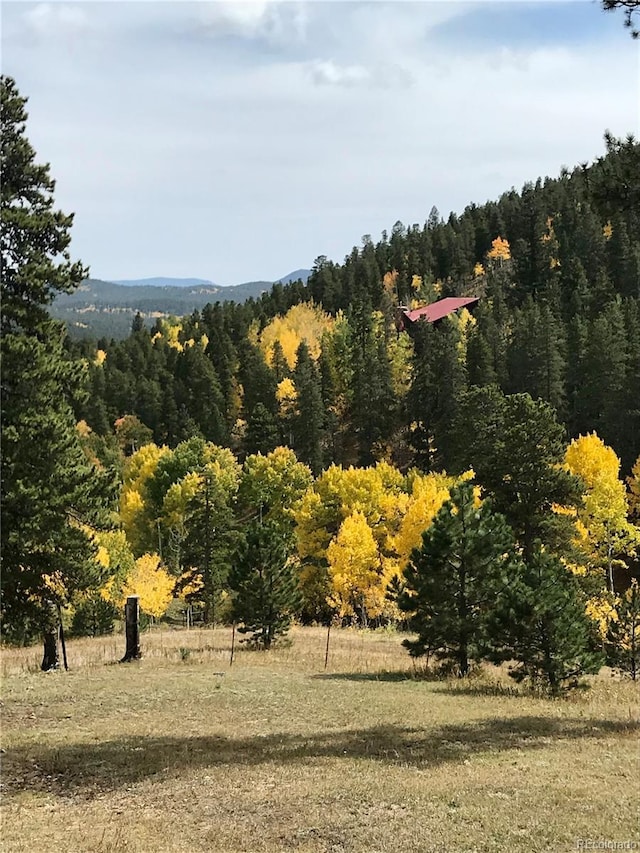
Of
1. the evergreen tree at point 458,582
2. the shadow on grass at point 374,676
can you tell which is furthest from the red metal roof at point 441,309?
the shadow on grass at point 374,676

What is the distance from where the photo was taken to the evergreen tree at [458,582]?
78.0 ft

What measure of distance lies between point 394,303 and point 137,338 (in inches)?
1976

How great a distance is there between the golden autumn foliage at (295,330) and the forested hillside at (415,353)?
505mm

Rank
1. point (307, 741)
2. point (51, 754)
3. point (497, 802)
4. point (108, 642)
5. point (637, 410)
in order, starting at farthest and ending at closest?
point (637, 410)
point (108, 642)
point (307, 741)
point (51, 754)
point (497, 802)

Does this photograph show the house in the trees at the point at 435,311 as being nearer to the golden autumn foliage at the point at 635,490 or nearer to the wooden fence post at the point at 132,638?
the golden autumn foliage at the point at 635,490

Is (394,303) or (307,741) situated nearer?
(307,741)

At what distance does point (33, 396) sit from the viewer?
16.5 meters

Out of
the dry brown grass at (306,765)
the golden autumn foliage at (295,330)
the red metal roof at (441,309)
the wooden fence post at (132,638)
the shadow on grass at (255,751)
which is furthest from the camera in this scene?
the golden autumn foliage at (295,330)

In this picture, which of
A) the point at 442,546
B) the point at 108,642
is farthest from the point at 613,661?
the point at 108,642

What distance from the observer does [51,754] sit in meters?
13.3

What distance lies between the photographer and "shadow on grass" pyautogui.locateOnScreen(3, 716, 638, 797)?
39.2 feet

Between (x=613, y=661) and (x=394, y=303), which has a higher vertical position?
(x=394, y=303)

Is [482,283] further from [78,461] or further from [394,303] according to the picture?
[78,461]

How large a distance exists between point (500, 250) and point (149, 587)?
101 metres
